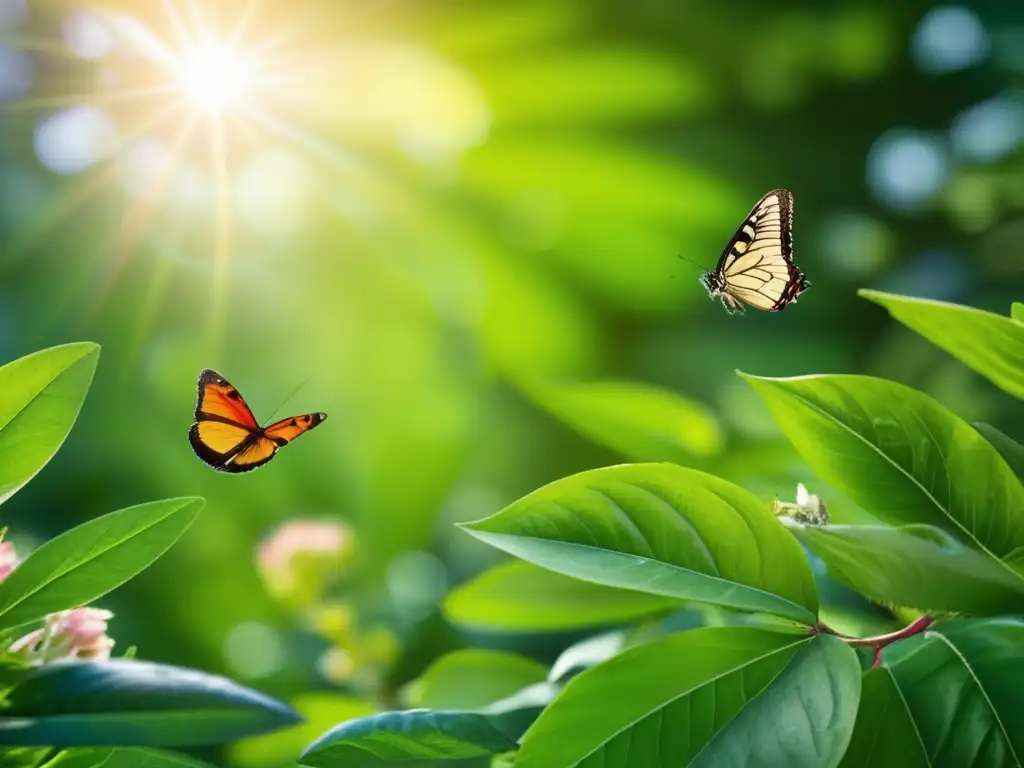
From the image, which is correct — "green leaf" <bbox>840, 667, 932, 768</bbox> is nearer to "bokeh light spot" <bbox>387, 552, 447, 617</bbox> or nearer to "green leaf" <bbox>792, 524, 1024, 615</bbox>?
"green leaf" <bbox>792, 524, 1024, 615</bbox>

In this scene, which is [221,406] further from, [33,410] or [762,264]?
[762,264]

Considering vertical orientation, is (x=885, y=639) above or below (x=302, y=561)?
below

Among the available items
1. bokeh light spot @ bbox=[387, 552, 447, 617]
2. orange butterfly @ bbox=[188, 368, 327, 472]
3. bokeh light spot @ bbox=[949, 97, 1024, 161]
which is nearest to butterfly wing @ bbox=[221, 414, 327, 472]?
Result: orange butterfly @ bbox=[188, 368, 327, 472]

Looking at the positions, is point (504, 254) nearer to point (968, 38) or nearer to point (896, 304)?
point (968, 38)

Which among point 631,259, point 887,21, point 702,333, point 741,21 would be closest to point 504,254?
point 631,259

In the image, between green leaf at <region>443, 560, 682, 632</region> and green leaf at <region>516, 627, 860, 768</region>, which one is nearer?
green leaf at <region>516, 627, 860, 768</region>

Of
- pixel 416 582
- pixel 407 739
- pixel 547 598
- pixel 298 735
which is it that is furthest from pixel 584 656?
pixel 416 582
